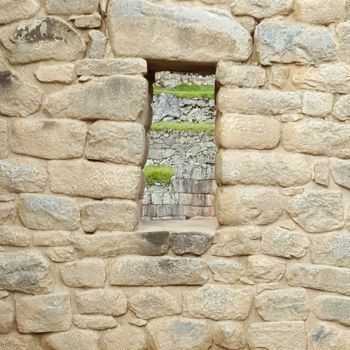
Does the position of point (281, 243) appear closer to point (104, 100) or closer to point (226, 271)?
point (226, 271)

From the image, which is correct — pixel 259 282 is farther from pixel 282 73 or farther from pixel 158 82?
pixel 158 82

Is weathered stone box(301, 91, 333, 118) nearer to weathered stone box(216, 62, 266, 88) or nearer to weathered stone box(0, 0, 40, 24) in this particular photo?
weathered stone box(216, 62, 266, 88)

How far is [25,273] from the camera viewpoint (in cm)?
361

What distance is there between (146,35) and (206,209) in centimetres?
960

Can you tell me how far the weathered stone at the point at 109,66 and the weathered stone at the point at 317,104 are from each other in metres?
0.93

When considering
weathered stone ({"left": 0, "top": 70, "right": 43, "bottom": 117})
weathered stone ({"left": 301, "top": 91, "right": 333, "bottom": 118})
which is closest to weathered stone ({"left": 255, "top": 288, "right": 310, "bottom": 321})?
weathered stone ({"left": 301, "top": 91, "right": 333, "bottom": 118})

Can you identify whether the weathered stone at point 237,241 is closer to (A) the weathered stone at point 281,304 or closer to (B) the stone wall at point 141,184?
(B) the stone wall at point 141,184

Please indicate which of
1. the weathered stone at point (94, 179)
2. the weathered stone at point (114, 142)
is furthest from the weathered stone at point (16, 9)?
the weathered stone at point (94, 179)

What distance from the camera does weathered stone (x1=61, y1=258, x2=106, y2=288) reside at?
11.8 ft

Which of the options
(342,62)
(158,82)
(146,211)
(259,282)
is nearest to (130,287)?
(259,282)

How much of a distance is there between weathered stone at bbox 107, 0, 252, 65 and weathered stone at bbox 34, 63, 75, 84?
282 mm

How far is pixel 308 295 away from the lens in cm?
366

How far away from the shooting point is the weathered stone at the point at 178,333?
3598mm

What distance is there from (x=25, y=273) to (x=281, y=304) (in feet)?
4.68
